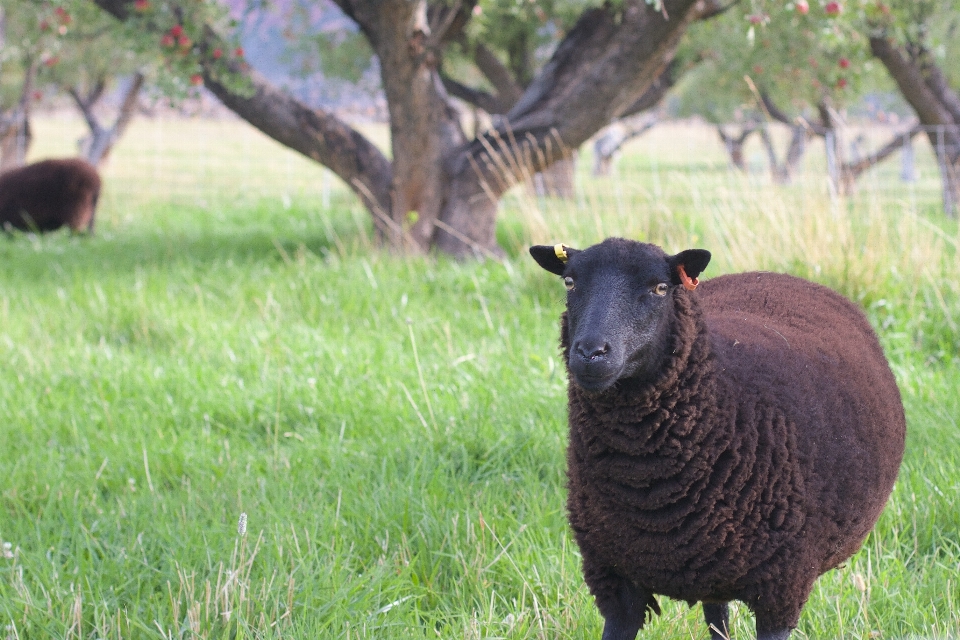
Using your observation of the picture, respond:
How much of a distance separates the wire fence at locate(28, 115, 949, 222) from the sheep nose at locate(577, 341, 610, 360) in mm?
3570

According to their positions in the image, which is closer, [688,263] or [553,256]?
[688,263]

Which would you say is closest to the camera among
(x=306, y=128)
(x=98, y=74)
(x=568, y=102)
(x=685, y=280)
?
(x=685, y=280)

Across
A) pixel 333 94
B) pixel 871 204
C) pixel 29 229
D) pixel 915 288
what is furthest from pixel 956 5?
pixel 333 94

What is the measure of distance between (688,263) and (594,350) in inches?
17.9

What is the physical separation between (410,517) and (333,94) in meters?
17.2

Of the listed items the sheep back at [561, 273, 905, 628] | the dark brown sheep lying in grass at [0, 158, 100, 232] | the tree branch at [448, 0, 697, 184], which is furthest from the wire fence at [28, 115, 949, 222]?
the sheep back at [561, 273, 905, 628]

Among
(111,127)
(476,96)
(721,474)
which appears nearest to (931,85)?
(476,96)

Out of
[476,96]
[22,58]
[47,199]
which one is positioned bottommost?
[47,199]

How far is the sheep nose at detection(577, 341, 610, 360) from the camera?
2.39 metres

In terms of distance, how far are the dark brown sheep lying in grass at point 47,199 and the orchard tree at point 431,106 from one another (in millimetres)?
4135

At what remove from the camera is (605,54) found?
8305 mm

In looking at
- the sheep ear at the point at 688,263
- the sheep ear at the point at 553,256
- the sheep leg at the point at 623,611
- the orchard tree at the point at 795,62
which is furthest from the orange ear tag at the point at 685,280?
the orchard tree at the point at 795,62

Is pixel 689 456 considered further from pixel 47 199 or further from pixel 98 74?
pixel 98 74

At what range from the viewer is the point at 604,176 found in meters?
14.8
